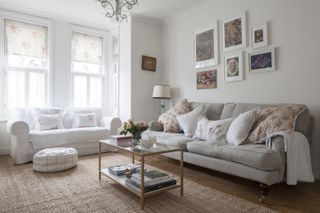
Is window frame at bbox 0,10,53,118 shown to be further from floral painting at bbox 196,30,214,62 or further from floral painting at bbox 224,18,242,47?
floral painting at bbox 224,18,242,47

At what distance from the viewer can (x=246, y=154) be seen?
231 cm

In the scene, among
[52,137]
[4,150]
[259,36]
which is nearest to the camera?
[259,36]

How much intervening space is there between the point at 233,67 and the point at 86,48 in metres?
3.36

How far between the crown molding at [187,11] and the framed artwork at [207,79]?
119 cm

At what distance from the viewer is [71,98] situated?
16.5 ft

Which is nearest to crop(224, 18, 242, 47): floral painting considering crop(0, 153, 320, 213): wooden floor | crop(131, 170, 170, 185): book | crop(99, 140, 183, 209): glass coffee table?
crop(0, 153, 320, 213): wooden floor

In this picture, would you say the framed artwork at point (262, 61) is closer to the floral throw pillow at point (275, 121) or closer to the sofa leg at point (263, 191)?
the floral throw pillow at point (275, 121)

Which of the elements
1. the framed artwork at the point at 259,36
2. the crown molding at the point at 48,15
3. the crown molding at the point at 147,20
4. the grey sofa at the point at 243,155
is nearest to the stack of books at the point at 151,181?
the grey sofa at the point at 243,155

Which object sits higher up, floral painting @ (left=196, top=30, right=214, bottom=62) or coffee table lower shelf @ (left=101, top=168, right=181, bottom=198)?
floral painting @ (left=196, top=30, right=214, bottom=62)

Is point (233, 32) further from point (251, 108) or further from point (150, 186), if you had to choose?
point (150, 186)

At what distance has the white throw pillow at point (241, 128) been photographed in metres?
2.71

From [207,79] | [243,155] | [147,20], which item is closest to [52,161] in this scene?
[243,155]

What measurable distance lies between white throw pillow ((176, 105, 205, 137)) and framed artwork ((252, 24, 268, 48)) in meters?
1.25

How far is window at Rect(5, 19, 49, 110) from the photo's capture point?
14.4ft
